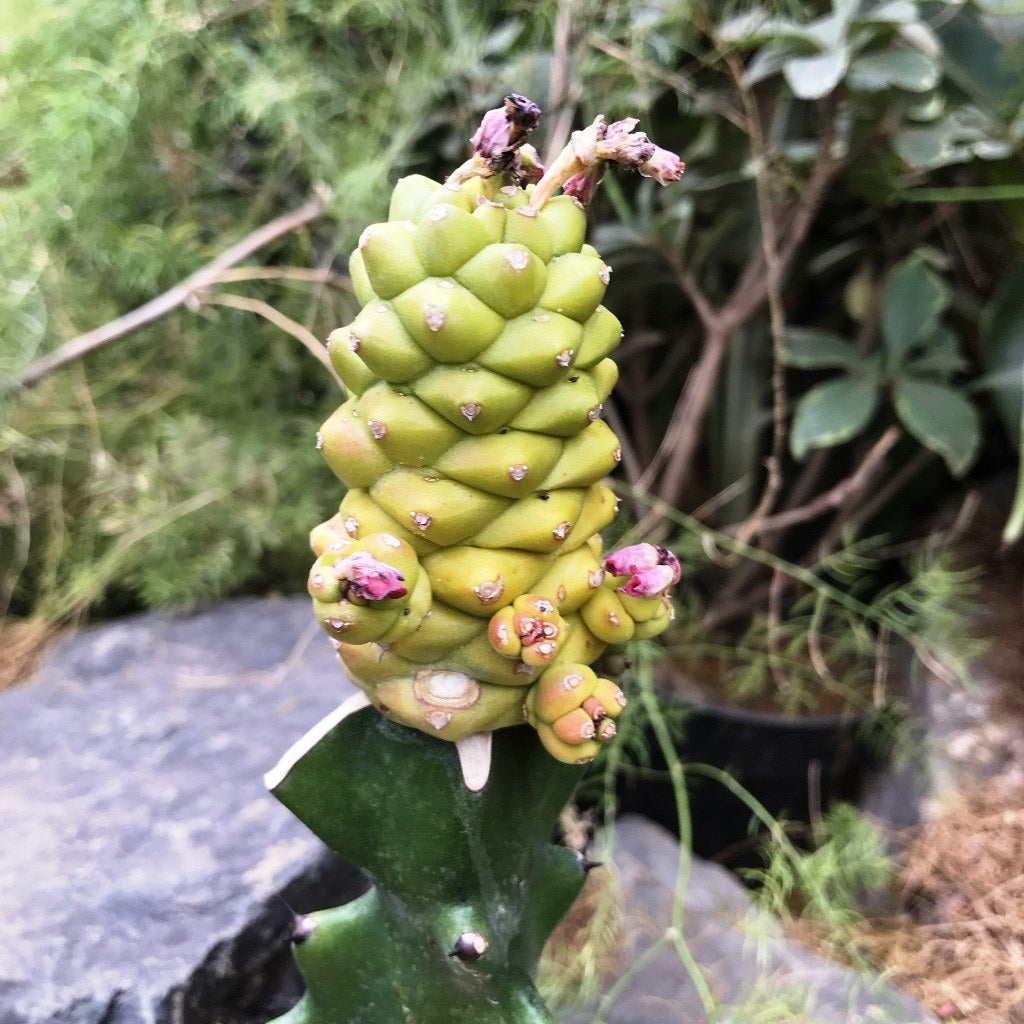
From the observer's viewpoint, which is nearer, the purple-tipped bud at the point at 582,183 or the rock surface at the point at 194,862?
the purple-tipped bud at the point at 582,183

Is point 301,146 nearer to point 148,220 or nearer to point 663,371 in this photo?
point 148,220

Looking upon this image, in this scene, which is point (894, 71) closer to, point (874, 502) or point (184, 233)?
point (874, 502)

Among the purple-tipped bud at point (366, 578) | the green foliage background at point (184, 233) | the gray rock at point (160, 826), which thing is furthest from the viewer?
the green foliage background at point (184, 233)

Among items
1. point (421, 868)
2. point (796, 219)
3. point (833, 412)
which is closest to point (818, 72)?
point (796, 219)

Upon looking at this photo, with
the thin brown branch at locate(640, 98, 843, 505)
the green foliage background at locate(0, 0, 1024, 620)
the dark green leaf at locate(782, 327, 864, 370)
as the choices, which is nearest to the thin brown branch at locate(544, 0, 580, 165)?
the green foliage background at locate(0, 0, 1024, 620)

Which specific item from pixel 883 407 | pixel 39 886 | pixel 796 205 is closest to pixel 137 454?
pixel 39 886

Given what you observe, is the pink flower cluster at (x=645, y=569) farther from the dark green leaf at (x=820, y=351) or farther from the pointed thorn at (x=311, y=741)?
the dark green leaf at (x=820, y=351)

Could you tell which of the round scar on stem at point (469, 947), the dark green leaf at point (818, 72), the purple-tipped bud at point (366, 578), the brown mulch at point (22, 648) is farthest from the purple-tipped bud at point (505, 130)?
the brown mulch at point (22, 648)
